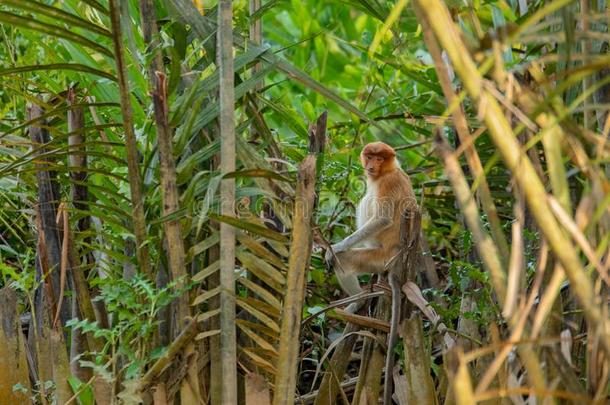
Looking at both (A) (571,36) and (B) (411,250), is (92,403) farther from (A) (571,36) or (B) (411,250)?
(A) (571,36)

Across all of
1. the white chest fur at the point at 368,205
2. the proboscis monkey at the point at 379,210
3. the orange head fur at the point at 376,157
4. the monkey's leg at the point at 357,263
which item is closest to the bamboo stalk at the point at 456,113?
the monkey's leg at the point at 357,263

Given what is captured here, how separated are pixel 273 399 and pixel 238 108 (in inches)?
34.2

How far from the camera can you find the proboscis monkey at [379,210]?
5.05 metres

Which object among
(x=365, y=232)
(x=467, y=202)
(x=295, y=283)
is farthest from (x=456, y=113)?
(x=365, y=232)

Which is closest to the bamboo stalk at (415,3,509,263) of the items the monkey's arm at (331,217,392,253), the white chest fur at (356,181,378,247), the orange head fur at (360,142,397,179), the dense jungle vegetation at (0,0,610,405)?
the dense jungle vegetation at (0,0,610,405)

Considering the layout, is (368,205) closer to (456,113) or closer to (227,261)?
(227,261)

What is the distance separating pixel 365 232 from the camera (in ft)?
17.1

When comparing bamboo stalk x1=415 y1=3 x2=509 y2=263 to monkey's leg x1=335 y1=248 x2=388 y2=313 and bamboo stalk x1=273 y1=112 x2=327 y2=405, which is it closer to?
bamboo stalk x1=273 y1=112 x2=327 y2=405

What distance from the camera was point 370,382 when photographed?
9.70 ft

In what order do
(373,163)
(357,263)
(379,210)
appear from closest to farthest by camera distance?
(357,263)
(373,163)
(379,210)

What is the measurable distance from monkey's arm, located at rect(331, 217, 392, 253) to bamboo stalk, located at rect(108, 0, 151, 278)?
7.62ft

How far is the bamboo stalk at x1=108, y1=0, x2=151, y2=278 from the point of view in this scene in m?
2.39

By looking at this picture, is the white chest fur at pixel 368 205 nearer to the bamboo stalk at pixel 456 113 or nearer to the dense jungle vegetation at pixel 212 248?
the dense jungle vegetation at pixel 212 248

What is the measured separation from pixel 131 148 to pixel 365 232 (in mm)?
2912
